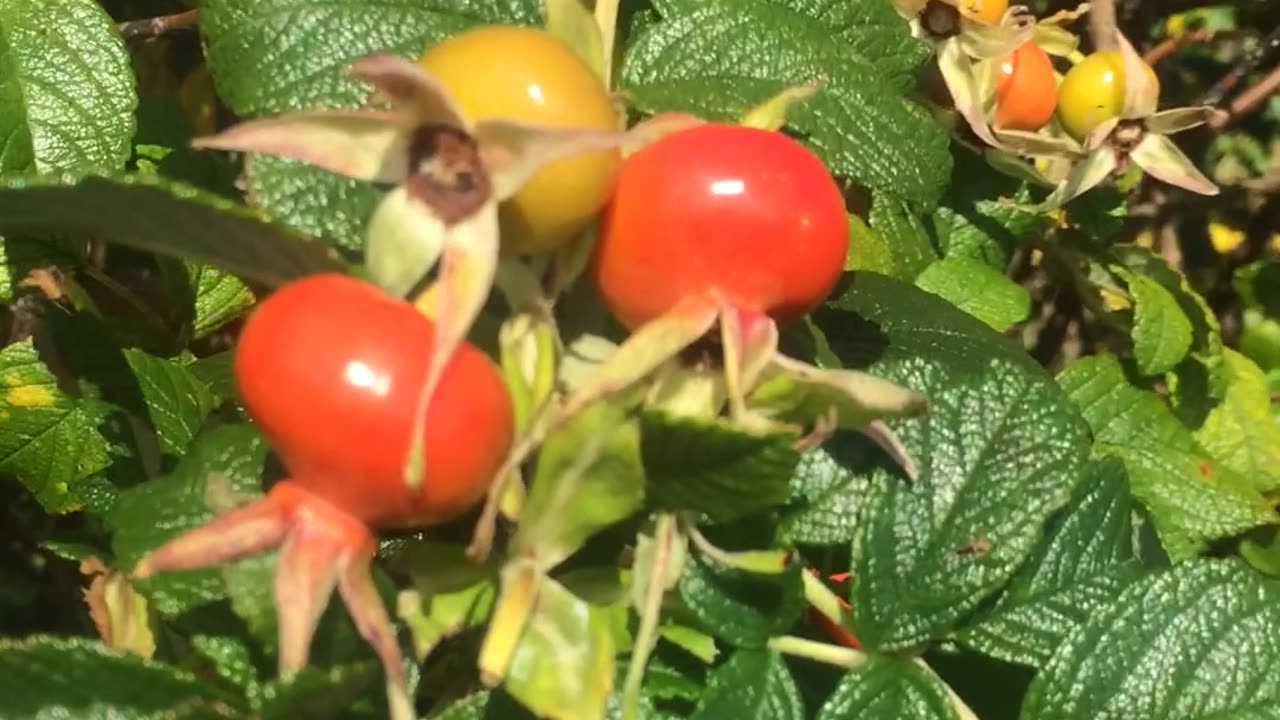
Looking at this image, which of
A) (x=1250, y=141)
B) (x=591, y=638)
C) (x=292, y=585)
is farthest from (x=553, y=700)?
(x=1250, y=141)

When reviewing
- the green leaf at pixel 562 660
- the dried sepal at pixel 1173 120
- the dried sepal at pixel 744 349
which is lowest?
the dried sepal at pixel 1173 120

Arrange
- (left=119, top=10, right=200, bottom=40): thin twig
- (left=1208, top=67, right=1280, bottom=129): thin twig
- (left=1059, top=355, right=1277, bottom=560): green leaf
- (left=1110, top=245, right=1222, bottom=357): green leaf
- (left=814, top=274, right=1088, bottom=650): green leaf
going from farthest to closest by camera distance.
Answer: (left=1208, top=67, right=1280, bottom=129): thin twig
(left=1110, top=245, right=1222, bottom=357): green leaf
(left=1059, top=355, right=1277, bottom=560): green leaf
(left=119, top=10, right=200, bottom=40): thin twig
(left=814, top=274, right=1088, bottom=650): green leaf

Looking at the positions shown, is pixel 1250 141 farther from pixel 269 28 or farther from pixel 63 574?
pixel 269 28

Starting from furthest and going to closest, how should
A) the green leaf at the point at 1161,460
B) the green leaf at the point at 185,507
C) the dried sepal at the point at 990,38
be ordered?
the green leaf at the point at 1161,460 → the dried sepal at the point at 990,38 → the green leaf at the point at 185,507

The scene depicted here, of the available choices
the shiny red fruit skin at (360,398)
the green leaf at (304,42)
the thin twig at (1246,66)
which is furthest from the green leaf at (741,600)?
the thin twig at (1246,66)

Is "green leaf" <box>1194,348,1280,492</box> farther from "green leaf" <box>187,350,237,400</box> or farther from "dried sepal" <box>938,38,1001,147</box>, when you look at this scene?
"green leaf" <box>187,350,237,400</box>

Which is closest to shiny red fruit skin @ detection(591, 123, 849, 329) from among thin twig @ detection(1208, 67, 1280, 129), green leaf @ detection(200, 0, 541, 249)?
green leaf @ detection(200, 0, 541, 249)

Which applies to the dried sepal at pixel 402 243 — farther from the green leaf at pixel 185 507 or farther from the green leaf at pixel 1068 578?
the green leaf at pixel 1068 578

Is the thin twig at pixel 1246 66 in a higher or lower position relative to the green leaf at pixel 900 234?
lower
